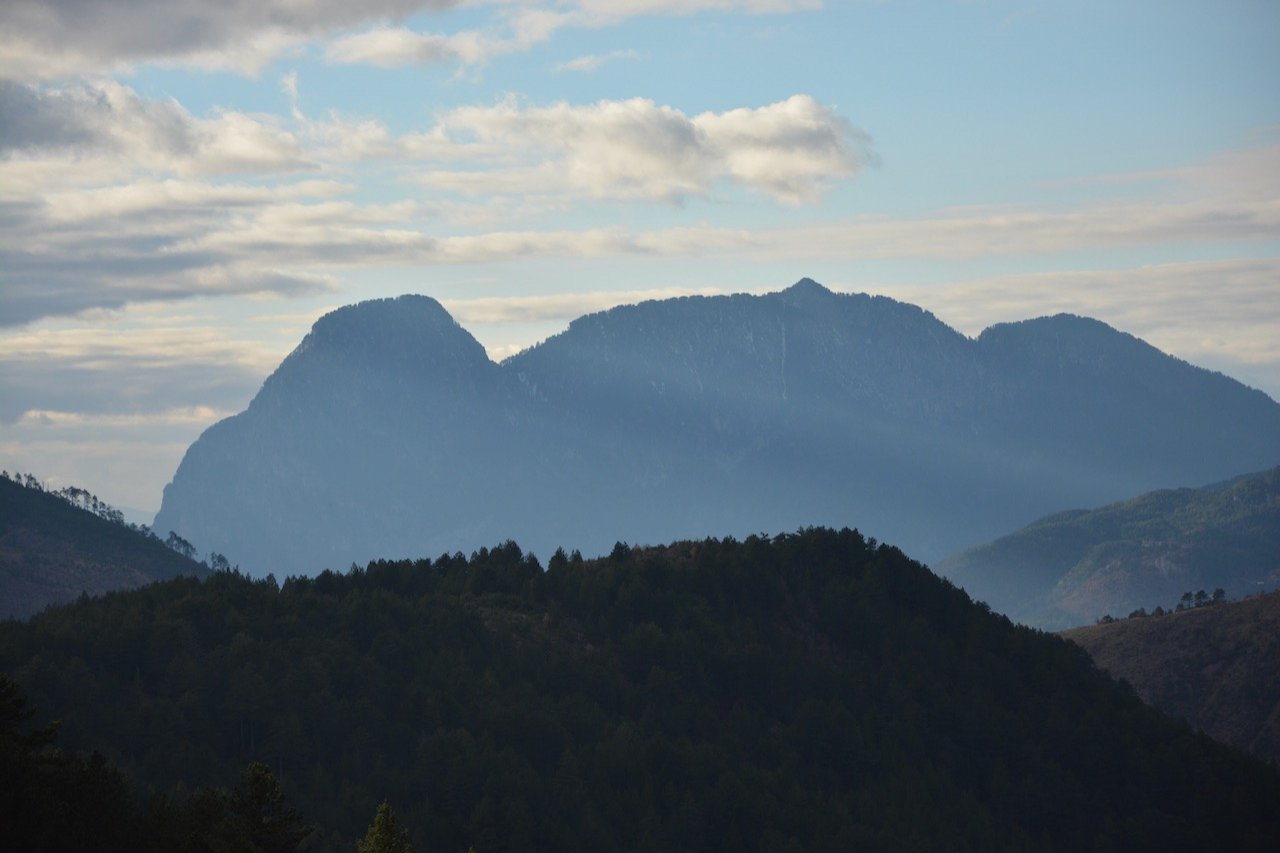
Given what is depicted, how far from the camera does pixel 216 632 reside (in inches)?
7298

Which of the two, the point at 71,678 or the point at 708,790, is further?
the point at 708,790

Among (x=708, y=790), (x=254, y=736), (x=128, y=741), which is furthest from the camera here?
(x=708, y=790)

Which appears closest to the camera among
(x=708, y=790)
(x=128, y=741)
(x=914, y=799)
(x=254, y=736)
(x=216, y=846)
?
(x=216, y=846)

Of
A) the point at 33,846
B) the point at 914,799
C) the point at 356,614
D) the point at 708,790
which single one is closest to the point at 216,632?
the point at 356,614

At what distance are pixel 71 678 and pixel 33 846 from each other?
3437 inches

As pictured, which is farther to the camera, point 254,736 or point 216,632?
point 216,632

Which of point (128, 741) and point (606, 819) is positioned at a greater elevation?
point (128, 741)

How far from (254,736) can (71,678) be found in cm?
1908

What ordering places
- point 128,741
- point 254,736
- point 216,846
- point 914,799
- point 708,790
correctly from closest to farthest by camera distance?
point 216,846 → point 128,741 → point 254,736 → point 708,790 → point 914,799

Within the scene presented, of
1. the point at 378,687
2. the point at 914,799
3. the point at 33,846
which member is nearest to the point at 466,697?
the point at 378,687

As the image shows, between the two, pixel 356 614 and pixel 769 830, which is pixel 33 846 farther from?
pixel 356 614

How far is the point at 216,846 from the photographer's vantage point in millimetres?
73938

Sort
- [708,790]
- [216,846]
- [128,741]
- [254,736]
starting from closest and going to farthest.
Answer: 1. [216,846]
2. [128,741]
3. [254,736]
4. [708,790]

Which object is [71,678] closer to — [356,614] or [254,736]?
[254,736]
